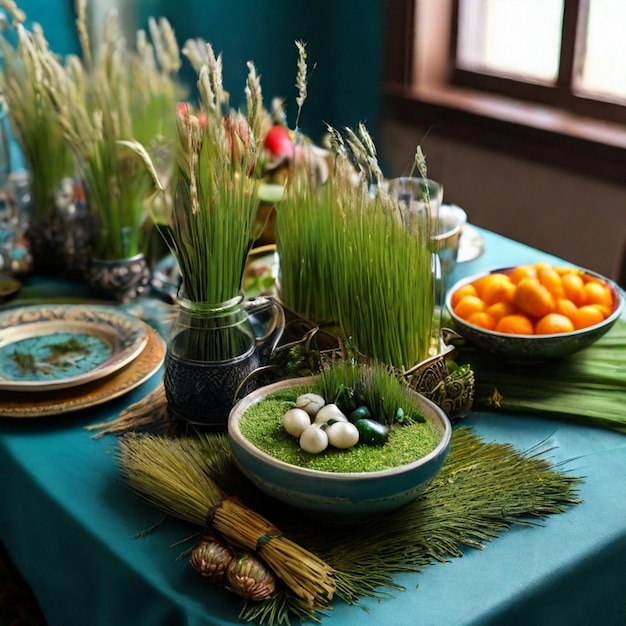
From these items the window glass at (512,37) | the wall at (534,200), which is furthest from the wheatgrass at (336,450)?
the window glass at (512,37)

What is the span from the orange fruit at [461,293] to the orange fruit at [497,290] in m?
0.01

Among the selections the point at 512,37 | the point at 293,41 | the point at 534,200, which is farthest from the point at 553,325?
the point at 293,41

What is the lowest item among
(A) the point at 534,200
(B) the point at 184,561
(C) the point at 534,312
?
(A) the point at 534,200

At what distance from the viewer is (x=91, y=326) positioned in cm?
134

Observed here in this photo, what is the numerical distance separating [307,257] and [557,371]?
1.23 ft

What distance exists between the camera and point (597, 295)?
1220 mm

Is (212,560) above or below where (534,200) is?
above

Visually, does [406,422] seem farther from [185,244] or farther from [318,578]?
[185,244]

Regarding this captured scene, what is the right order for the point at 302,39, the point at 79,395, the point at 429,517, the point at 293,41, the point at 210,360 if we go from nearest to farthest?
the point at 429,517 → the point at 210,360 → the point at 79,395 → the point at 293,41 → the point at 302,39

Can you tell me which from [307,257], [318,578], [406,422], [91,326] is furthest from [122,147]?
[318,578]

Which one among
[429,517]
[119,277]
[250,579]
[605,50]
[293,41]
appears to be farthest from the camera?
[293,41]

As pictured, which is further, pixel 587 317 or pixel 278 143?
pixel 278 143

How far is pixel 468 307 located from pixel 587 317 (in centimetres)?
16

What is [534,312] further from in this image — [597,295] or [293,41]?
[293,41]
